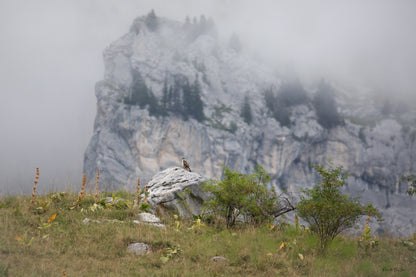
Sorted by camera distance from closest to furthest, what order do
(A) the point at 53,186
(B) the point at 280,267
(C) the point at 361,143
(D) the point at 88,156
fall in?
(B) the point at 280,267 < (A) the point at 53,186 < (D) the point at 88,156 < (C) the point at 361,143

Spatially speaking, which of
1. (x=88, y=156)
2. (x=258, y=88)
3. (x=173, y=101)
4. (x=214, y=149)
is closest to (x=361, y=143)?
(x=258, y=88)

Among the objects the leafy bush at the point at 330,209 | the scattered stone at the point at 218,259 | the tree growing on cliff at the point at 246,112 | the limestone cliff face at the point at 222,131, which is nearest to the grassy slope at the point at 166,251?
the scattered stone at the point at 218,259

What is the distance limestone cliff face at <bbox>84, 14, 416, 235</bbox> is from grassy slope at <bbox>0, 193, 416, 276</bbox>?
412 ft

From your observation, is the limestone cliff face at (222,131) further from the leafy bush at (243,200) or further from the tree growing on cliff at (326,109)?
the leafy bush at (243,200)

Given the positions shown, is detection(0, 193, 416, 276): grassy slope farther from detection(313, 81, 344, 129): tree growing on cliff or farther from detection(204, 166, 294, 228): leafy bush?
detection(313, 81, 344, 129): tree growing on cliff

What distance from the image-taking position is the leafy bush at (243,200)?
12258 mm

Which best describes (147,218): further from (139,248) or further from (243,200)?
(243,200)

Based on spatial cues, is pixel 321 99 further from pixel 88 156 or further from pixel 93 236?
pixel 93 236

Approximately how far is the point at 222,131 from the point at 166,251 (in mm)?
137312

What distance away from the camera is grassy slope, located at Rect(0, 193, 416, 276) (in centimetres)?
783

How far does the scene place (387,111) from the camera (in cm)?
16975

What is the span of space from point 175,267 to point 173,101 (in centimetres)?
14265

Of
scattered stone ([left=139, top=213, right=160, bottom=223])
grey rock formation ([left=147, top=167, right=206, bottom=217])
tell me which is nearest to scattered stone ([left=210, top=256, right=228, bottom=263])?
scattered stone ([left=139, top=213, right=160, bottom=223])

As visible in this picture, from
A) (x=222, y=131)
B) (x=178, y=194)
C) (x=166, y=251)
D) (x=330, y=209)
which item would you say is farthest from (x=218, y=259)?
(x=222, y=131)
